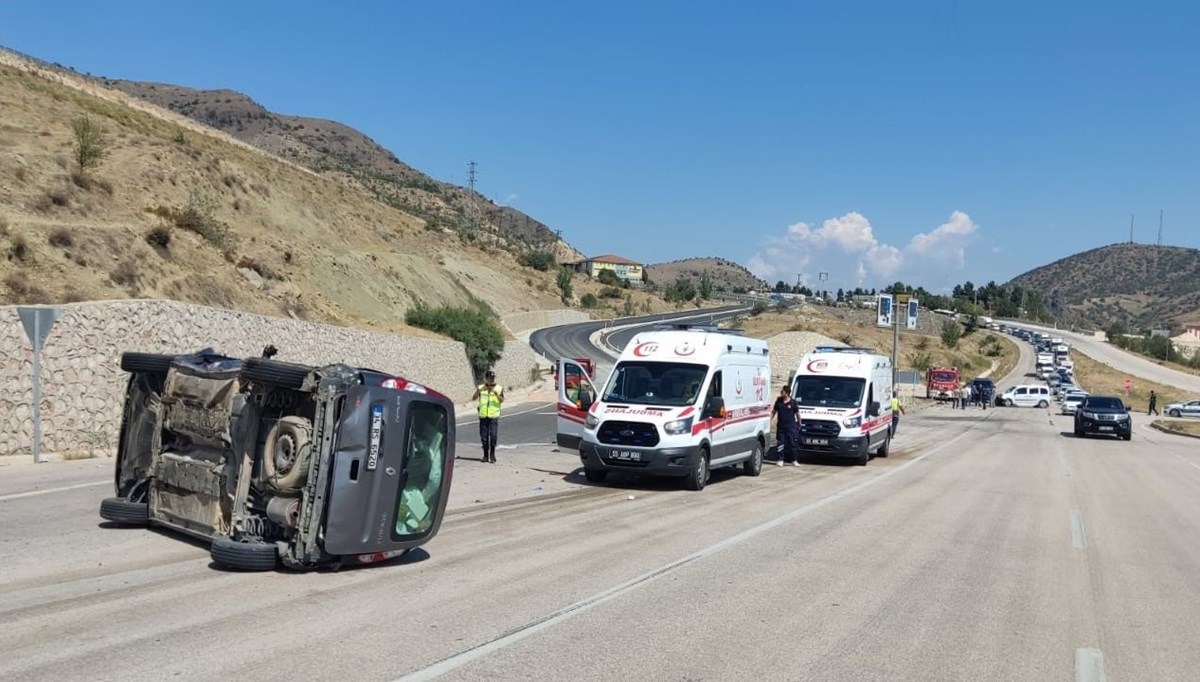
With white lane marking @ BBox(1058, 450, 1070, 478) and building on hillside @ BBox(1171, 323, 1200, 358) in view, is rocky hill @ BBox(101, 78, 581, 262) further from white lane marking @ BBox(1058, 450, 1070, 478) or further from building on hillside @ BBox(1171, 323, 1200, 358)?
building on hillside @ BBox(1171, 323, 1200, 358)

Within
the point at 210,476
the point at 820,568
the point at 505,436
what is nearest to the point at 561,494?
the point at 820,568

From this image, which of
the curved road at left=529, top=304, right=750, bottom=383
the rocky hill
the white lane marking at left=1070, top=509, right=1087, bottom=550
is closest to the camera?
the white lane marking at left=1070, top=509, right=1087, bottom=550

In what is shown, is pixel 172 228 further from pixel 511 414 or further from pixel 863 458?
→ pixel 863 458

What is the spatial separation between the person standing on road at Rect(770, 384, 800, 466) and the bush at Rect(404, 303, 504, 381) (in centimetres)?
2947

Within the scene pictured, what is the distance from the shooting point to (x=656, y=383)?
16922 millimetres

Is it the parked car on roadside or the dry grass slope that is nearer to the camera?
the dry grass slope

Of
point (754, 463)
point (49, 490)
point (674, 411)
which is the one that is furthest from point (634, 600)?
point (754, 463)

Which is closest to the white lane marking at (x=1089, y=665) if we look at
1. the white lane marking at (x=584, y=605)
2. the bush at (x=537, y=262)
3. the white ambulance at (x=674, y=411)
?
the white lane marking at (x=584, y=605)

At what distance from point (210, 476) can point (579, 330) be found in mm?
86249

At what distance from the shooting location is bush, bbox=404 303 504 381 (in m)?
49.8

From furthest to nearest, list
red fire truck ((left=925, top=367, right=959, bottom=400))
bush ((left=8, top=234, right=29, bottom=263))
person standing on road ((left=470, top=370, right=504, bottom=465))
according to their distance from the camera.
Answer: red fire truck ((left=925, top=367, right=959, bottom=400))
bush ((left=8, top=234, right=29, bottom=263))
person standing on road ((left=470, top=370, right=504, bottom=465))

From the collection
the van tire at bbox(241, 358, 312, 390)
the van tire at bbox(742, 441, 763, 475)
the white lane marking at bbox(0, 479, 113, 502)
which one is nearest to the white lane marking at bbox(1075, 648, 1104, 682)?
the van tire at bbox(241, 358, 312, 390)

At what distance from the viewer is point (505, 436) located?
29.2 metres

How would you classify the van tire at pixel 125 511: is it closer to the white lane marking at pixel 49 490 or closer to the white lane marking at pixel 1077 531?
the white lane marking at pixel 49 490
